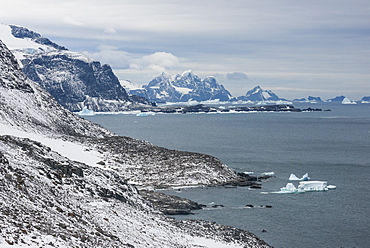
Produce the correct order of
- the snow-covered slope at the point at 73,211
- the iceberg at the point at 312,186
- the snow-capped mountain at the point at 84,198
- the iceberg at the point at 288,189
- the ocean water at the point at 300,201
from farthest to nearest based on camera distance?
the iceberg at the point at 312,186 → the iceberg at the point at 288,189 → the ocean water at the point at 300,201 → the snow-capped mountain at the point at 84,198 → the snow-covered slope at the point at 73,211

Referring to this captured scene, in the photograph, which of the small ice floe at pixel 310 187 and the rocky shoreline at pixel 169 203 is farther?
the small ice floe at pixel 310 187

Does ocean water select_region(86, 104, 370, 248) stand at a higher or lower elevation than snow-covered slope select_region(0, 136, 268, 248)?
lower

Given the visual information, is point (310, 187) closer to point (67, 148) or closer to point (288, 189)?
point (288, 189)

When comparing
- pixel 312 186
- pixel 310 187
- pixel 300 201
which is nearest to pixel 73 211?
pixel 300 201

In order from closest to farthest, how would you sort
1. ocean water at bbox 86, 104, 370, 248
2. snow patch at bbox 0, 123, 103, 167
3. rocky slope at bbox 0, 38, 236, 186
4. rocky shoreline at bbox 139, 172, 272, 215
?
ocean water at bbox 86, 104, 370, 248, rocky shoreline at bbox 139, 172, 272, 215, snow patch at bbox 0, 123, 103, 167, rocky slope at bbox 0, 38, 236, 186

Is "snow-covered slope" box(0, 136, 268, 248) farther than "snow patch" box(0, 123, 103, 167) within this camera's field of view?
No

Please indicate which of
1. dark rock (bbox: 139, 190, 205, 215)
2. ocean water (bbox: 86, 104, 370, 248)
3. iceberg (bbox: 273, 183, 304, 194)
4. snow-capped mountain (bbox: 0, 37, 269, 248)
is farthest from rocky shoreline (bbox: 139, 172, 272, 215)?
iceberg (bbox: 273, 183, 304, 194)

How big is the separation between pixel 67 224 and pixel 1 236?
25.8ft

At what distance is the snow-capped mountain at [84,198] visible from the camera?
28.9 m

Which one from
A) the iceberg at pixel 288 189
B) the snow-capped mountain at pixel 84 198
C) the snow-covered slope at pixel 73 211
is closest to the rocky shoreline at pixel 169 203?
the snow-capped mountain at pixel 84 198

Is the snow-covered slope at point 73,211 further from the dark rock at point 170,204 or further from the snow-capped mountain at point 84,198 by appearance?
the dark rock at point 170,204

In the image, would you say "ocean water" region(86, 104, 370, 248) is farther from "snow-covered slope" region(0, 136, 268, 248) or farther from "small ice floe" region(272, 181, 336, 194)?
"snow-covered slope" region(0, 136, 268, 248)

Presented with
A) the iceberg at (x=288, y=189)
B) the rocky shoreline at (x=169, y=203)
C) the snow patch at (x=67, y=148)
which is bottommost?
the rocky shoreline at (x=169, y=203)

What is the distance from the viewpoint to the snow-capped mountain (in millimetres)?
28906
